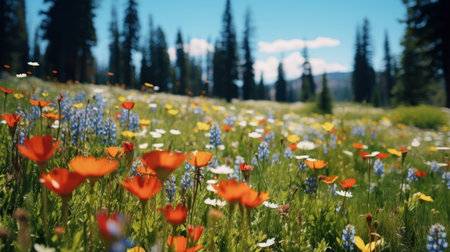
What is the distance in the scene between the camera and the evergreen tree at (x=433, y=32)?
54.3 ft

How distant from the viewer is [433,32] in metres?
17.3

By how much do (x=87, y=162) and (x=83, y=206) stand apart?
815 mm

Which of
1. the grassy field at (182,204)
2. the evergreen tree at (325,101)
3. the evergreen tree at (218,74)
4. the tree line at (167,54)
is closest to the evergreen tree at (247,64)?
the tree line at (167,54)

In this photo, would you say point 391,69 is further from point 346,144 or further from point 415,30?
point 346,144

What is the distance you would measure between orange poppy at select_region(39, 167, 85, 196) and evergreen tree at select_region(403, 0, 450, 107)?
20.0 metres

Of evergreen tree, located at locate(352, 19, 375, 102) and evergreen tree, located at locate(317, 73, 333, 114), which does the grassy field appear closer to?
evergreen tree, located at locate(317, 73, 333, 114)

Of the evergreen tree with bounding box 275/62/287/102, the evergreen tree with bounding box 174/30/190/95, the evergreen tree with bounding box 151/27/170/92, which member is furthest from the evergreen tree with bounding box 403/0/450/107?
the evergreen tree with bounding box 275/62/287/102

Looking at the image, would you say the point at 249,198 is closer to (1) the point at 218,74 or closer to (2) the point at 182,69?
(2) the point at 182,69

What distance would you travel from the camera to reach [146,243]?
47.8 inches

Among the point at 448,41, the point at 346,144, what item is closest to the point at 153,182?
the point at 346,144

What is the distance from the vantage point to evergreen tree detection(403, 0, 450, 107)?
16.6 metres

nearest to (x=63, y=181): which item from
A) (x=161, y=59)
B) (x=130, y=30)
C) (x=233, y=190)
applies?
(x=233, y=190)

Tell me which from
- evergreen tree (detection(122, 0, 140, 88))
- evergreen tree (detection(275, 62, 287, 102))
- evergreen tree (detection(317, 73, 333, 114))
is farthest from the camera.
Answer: evergreen tree (detection(275, 62, 287, 102))

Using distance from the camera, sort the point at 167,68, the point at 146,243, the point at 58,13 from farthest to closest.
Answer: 1. the point at 167,68
2. the point at 58,13
3. the point at 146,243
